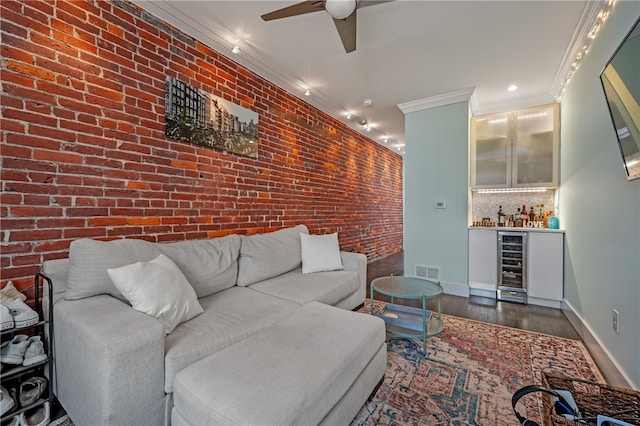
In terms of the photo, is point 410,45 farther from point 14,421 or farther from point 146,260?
point 14,421

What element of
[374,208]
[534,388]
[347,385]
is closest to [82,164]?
[347,385]

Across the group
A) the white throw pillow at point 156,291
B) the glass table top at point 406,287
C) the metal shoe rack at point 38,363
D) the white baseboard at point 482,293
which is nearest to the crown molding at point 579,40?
the glass table top at point 406,287

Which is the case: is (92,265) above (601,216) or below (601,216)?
below

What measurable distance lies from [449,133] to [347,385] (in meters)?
3.56

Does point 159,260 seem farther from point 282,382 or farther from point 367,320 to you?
point 367,320

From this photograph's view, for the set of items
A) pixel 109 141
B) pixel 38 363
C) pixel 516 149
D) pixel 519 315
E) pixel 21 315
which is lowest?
pixel 519 315

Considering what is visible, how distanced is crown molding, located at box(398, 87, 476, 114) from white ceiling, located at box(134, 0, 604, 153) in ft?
0.17

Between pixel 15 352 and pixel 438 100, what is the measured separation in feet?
15.0

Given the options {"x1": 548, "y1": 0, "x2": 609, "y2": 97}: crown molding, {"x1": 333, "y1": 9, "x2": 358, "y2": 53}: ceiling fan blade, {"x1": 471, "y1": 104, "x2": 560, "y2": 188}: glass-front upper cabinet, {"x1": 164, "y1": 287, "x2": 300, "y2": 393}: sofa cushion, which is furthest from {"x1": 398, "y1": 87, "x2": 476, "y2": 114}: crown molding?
{"x1": 164, "y1": 287, "x2": 300, "y2": 393}: sofa cushion

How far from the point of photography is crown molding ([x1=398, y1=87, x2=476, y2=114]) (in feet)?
11.6

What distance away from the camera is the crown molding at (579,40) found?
6.75 ft

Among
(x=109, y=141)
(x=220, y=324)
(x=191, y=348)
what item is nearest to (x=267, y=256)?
(x=220, y=324)

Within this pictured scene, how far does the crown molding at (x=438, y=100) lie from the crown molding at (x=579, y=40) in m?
0.86

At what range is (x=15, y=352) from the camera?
130 centimetres
